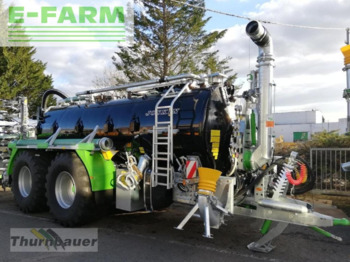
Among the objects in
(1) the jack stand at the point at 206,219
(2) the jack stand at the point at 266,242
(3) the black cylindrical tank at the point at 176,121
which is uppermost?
(3) the black cylindrical tank at the point at 176,121

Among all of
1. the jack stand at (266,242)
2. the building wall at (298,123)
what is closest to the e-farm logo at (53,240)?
the jack stand at (266,242)

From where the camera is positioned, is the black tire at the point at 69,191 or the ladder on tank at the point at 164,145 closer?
the ladder on tank at the point at 164,145

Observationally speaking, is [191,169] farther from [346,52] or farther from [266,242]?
[346,52]

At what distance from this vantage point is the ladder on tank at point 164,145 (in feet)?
17.4

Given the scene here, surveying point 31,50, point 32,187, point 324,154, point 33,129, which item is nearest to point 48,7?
point 33,129

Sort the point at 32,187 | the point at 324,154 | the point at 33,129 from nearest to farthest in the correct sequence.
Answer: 1. the point at 32,187
2. the point at 324,154
3. the point at 33,129

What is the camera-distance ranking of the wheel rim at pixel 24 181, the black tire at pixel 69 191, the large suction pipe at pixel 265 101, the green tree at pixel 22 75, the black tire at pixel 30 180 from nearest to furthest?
the large suction pipe at pixel 265 101 < the black tire at pixel 69 191 < the black tire at pixel 30 180 < the wheel rim at pixel 24 181 < the green tree at pixel 22 75

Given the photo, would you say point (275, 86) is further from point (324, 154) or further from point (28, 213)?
point (28, 213)

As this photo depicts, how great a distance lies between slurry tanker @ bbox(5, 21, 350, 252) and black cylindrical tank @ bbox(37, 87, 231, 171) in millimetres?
17

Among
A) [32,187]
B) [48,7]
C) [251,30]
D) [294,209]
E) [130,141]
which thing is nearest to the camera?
[294,209]

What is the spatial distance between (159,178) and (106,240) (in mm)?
1302

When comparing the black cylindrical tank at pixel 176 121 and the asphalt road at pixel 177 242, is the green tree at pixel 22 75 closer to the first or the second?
the black cylindrical tank at pixel 176 121

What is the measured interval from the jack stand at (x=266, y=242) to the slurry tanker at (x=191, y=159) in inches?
0.5

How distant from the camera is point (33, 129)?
385 inches
